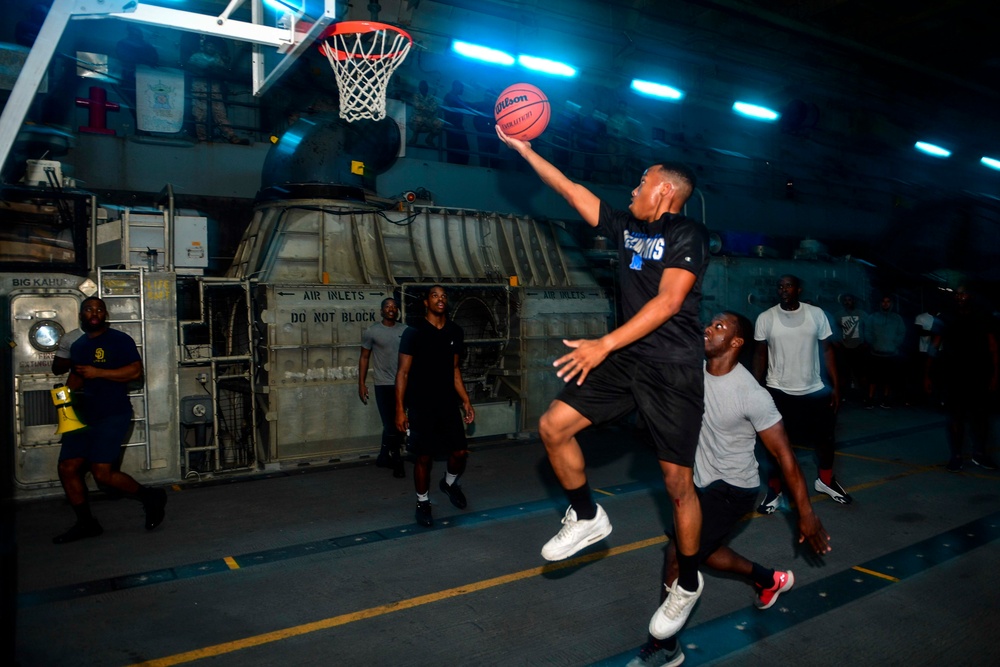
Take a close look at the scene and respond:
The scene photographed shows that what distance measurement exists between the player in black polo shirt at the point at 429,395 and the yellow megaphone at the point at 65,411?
9.05 feet

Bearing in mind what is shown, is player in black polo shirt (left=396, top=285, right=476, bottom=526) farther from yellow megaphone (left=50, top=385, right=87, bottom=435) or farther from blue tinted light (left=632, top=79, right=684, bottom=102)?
blue tinted light (left=632, top=79, right=684, bottom=102)

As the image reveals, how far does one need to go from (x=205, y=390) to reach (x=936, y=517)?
812cm

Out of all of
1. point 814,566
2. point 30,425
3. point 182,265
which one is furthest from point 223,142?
point 814,566

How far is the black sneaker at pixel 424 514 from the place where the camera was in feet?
20.6

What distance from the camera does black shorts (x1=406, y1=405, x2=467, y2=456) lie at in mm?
6281

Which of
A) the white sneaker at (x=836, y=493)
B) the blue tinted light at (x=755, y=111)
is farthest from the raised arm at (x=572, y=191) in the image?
the blue tinted light at (x=755, y=111)

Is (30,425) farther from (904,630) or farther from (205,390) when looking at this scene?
(904,630)

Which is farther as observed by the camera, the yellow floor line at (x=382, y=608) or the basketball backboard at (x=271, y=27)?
the basketball backboard at (x=271, y=27)

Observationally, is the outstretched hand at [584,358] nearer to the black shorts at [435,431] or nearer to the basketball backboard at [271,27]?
the basketball backboard at [271,27]

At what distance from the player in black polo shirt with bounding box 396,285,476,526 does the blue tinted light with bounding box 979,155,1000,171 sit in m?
25.9

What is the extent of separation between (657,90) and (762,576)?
16250mm

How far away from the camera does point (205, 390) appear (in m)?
8.57

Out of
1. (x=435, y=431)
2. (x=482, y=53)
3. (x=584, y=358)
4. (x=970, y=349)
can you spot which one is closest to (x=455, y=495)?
(x=435, y=431)

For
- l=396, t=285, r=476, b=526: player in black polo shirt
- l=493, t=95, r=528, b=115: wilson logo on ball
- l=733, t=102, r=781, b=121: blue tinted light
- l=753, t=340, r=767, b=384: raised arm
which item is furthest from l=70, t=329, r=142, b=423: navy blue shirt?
l=733, t=102, r=781, b=121: blue tinted light
